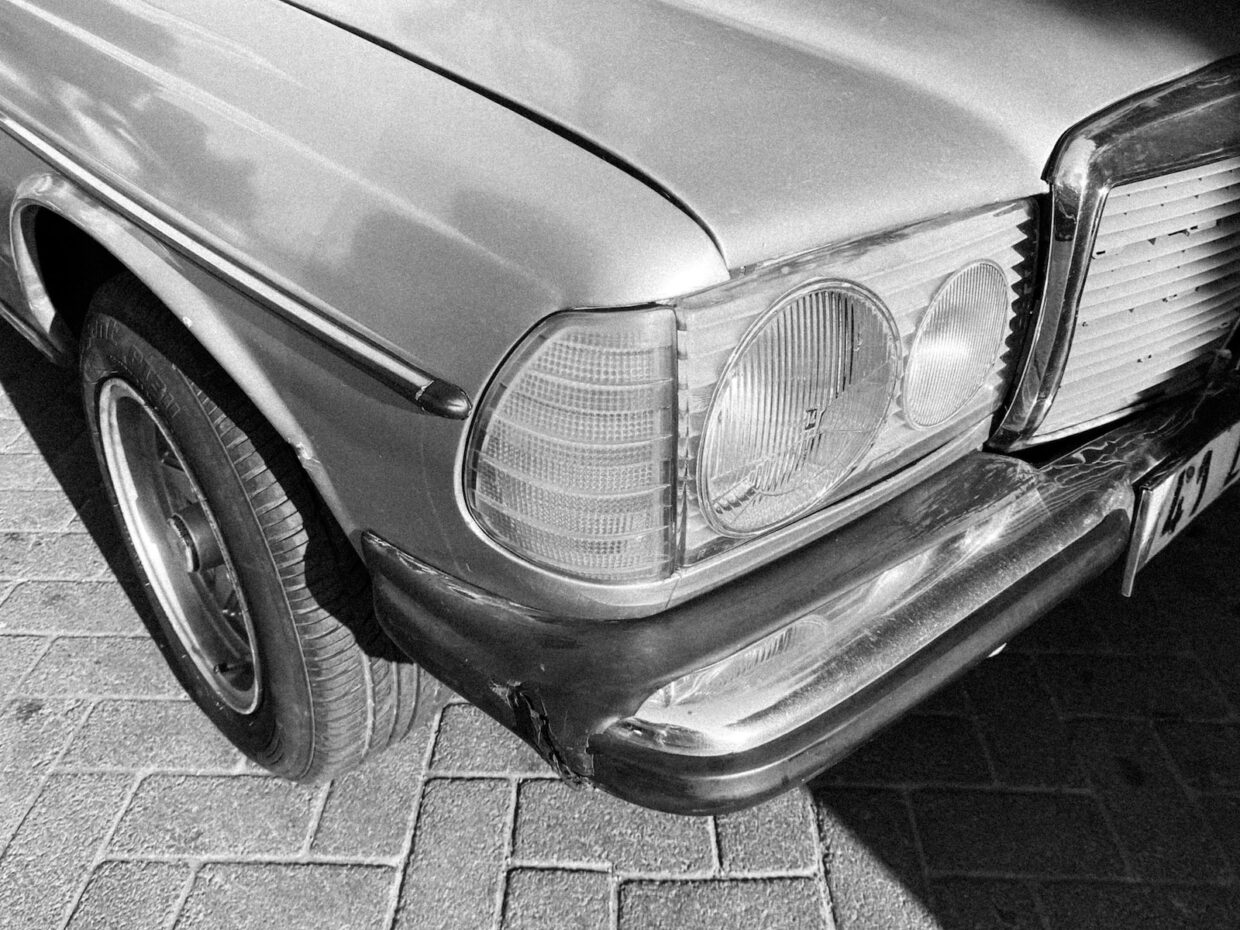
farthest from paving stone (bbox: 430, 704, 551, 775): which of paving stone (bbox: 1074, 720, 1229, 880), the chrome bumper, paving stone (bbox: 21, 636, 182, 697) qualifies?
paving stone (bbox: 1074, 720, 1229, 880)

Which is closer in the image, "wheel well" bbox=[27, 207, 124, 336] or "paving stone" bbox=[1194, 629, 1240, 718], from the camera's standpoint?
"wheel well" bbox=[27, 207, 124, 336]

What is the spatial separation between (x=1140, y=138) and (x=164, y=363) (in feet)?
5.06

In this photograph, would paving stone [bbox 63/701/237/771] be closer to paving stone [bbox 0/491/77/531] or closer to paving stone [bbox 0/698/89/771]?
paving stone [bbox 0/698/89/771]

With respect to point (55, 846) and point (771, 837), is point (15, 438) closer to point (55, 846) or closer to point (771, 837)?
point (55, 846)

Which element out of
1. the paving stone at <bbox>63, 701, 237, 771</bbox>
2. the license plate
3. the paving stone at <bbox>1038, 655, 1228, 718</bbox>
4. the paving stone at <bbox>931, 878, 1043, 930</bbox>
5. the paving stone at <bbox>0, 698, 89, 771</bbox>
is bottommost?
the paving stone at <bbox>1038, 655, 1228, 718</bbox>

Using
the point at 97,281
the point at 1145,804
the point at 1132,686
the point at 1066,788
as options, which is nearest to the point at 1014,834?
the point at 1066,788

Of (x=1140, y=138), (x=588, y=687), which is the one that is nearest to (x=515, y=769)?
(x=588, y=687)

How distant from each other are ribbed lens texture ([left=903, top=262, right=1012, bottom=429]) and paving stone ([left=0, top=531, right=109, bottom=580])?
6.92 feet

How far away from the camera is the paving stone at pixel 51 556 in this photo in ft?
8.86

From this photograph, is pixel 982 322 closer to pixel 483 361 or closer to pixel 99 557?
pixel 483 361

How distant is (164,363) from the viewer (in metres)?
1.78

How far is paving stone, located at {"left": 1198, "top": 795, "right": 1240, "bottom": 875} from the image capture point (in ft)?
6.50

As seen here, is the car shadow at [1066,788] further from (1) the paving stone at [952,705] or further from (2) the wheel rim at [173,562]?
(2) the wheel rim at [173,562]

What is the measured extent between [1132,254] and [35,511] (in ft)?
8.92
